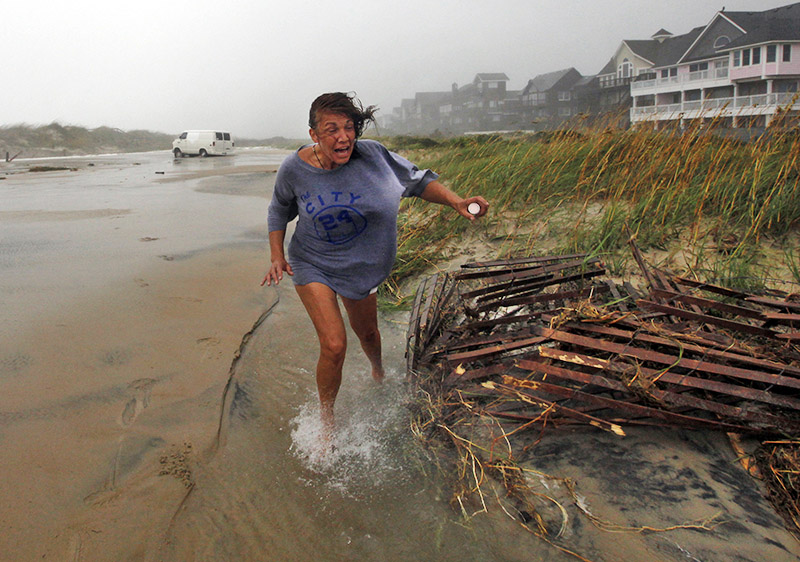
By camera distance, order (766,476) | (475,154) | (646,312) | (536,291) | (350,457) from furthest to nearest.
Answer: (475,154) < (536,291) < (646,312) < (350,457) < (766,476)

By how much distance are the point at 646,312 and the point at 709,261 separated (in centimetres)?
184

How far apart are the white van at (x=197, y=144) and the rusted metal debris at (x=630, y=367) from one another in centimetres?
3770

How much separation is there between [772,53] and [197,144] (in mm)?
33911

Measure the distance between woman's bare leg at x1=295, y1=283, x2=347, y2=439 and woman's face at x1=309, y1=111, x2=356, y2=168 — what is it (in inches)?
27.0

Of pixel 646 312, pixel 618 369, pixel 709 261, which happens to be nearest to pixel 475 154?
pixel 709 261

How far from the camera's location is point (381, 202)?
277 cm

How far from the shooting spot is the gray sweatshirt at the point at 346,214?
272 centimetres

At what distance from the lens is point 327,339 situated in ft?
8.79

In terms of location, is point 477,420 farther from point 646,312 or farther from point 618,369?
point 646,312

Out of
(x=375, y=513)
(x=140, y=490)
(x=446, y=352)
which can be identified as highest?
(x=446, y=352)

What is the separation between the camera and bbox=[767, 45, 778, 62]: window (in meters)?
23.8

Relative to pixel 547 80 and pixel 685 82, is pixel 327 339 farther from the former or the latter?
pixel 547 80

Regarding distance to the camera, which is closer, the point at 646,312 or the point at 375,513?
the point at 375,513

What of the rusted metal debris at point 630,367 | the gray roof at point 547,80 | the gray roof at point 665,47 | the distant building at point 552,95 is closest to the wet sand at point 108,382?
the rusted metal debris at point 630,367
